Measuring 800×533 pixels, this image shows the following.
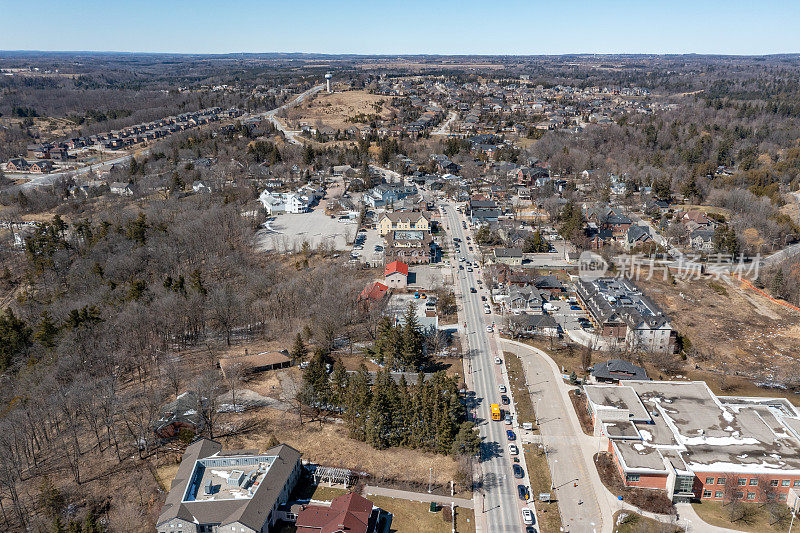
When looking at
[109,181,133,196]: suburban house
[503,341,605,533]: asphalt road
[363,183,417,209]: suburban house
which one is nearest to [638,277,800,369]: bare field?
[503,341,605,533]: asphalt road

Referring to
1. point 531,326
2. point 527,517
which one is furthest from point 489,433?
point 531,326

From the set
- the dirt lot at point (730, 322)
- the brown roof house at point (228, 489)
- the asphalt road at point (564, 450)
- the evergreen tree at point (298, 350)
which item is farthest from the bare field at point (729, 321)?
the brown roof house at point (228, 489)

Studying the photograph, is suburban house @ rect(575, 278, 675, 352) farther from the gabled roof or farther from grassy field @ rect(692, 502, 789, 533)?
the gabled roof

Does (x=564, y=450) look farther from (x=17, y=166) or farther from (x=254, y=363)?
(x=17, y=166)

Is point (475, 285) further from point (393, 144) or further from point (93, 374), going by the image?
point (393, 144)

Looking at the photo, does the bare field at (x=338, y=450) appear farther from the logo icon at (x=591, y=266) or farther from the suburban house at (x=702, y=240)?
the suburban house at (x=702, y=240)
